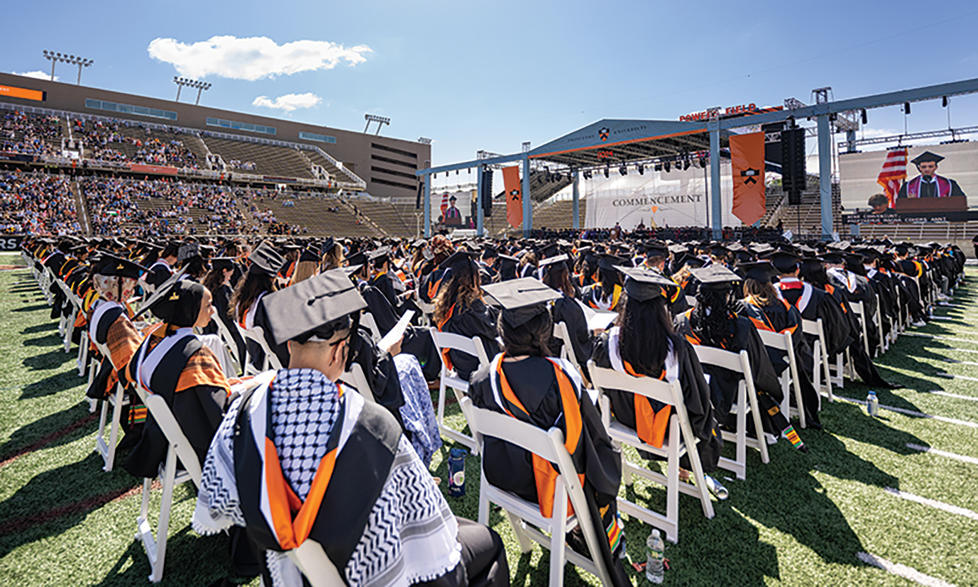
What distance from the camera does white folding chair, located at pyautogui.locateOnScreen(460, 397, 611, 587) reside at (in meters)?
1.82

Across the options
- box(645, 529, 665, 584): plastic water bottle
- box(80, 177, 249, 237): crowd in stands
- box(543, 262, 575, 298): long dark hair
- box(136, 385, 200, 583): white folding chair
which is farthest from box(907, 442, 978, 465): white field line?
box(80, 177, 249, 237): crowd in stands

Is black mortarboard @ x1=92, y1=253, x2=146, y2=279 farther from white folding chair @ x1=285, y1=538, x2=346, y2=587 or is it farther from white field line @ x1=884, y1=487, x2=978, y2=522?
white field line @ x1=884, y1=487, x2=978, y2=522

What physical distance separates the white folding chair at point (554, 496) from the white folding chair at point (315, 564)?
0.88m

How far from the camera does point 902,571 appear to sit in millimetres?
2398

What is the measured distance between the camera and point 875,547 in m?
2.59

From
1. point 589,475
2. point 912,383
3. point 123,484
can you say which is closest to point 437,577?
point 589,475

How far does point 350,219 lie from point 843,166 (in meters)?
38.8

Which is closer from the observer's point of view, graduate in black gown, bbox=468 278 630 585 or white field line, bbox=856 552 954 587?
graduate in black gown, bbox=468 278 630 585

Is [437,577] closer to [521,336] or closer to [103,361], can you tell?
[521,336]

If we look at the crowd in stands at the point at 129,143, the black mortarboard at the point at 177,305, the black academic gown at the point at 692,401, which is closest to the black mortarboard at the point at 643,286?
the black academic gown at the point at 692,401

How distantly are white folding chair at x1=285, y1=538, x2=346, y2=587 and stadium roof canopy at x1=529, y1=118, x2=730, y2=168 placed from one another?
2184 cm

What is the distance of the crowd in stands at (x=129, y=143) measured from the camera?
39.0 m

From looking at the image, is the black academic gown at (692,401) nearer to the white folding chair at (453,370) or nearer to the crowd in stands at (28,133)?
the white folding chair at (453,370)

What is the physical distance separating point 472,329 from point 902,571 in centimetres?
308
